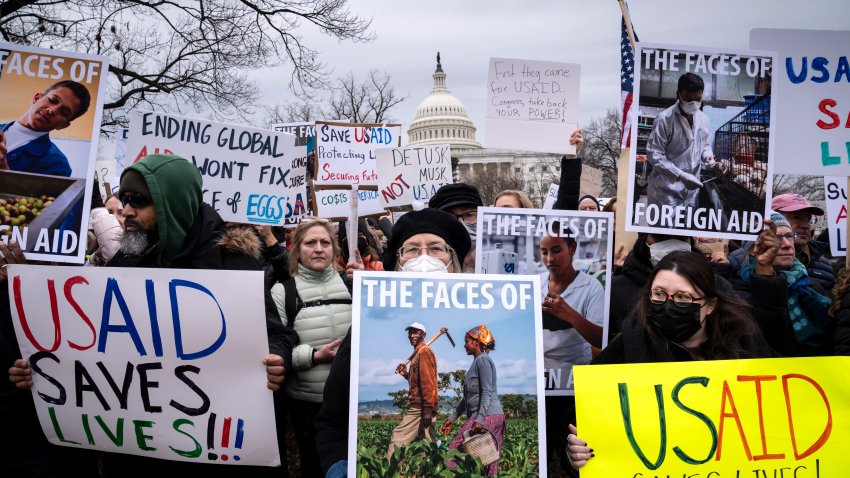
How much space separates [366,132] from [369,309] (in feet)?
22.9

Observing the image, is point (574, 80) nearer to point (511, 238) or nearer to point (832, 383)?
point (511, 238)

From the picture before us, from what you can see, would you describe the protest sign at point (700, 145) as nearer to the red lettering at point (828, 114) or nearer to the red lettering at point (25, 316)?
the red lettering at point (828, 114)

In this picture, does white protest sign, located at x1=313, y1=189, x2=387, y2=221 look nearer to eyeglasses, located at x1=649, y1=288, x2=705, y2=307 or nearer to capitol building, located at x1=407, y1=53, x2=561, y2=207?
eyeglasses, located at x1=649, y1=288, x2=705, y2=307

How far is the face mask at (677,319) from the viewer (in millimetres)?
2732

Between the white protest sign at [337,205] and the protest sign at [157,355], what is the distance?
525cm

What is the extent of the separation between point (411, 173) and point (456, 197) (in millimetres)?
3768

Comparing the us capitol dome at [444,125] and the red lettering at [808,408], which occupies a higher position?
the us capitol dome at [444,125]

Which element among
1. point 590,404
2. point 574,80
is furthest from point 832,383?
point 574,80

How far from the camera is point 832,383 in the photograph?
104 inches

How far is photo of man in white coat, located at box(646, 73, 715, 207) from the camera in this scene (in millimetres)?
3705

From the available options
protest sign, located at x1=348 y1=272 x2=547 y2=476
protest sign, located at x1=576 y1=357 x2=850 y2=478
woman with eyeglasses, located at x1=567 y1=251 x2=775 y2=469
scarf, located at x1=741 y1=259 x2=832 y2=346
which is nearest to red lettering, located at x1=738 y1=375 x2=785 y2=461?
protest sign, located at x1=576 y1=357 x2=850 y2=478

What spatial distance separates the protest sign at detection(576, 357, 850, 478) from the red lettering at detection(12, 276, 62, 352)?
221cm

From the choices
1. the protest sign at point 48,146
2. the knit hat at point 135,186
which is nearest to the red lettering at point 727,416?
the knit hat at point 135,186

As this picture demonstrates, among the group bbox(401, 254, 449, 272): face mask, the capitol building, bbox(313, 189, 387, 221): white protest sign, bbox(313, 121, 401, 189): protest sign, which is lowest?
bbox(401, 254, 449, 272): face mask
